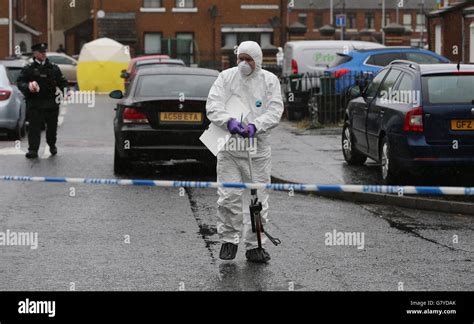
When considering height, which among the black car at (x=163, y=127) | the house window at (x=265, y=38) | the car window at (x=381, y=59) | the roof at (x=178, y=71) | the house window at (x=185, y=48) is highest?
the house window at (x=265, y=38)

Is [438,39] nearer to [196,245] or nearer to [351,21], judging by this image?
[196,245]

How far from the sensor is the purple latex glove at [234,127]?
927cm

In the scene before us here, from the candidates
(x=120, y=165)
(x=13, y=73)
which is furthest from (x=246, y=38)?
(x=120, y=165)

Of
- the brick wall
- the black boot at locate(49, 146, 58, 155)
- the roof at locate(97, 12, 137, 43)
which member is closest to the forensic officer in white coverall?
the black boot at locate(49, 146, 58, 155)

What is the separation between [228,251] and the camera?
962 centimetres

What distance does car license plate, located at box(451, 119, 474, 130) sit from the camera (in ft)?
45.6

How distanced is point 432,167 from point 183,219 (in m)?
3.53

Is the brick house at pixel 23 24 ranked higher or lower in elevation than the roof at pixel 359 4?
lower

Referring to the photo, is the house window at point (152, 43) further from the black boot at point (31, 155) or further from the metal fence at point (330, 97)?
the black boot at point (31, 155)

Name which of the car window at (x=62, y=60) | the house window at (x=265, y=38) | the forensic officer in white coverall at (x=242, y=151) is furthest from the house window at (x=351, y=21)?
the forensic officer in white coverall at (x=242, y=151)

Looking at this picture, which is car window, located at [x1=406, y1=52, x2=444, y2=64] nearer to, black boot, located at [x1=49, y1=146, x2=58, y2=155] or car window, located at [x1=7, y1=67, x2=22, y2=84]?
car window, located at [x1=7, y1=67, x2=22, y2=84]

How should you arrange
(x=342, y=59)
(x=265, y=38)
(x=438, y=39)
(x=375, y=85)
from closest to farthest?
(x=375, y=85) < (x=342, y=59) < (x=438, y=39) < (x=265, y=38)

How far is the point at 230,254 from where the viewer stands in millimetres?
9609

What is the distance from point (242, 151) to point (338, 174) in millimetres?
6613
